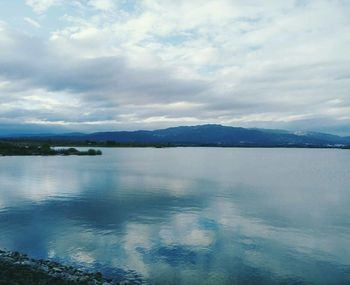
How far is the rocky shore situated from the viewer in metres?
18.2

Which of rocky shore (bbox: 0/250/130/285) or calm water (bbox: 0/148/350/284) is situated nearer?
rocky shore (bbox: 0/250/130/285)

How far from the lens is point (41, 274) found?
19234mm

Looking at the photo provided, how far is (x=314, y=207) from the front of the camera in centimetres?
4169

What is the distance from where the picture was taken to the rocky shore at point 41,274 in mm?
18203

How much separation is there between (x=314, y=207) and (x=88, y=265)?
28.6 metres

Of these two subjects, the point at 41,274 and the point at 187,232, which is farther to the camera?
the point at 187,232

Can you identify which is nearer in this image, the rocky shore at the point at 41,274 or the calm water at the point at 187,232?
the rocky shore at the point at 41,274

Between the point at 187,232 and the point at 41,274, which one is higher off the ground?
the point at 41,274

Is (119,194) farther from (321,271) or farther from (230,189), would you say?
(321,271)

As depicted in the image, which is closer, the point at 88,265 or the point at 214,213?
the point at 88,265

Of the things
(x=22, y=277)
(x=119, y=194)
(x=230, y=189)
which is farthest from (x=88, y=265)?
(x=230, y=189)

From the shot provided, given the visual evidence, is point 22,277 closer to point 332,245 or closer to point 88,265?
point 88,265

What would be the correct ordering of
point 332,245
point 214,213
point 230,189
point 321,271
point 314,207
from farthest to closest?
point 230,189, point 314,207, point 214,213, point 332,245, point 321,271

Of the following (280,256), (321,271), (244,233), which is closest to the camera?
(321,271)
